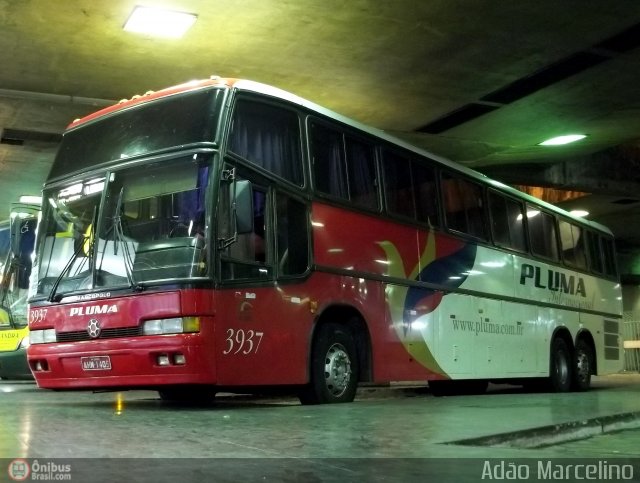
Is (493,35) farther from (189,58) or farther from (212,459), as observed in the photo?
(212,459)

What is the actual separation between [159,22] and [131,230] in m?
4.02

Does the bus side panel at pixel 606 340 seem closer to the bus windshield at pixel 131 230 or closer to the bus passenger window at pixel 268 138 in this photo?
the bus passenger window at pixel 268 138

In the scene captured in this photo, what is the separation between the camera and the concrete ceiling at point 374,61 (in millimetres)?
10094

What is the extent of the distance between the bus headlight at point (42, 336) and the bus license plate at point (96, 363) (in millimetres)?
569

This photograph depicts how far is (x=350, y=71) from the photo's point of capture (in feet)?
40.5

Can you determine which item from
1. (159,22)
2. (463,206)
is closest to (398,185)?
(463,206)

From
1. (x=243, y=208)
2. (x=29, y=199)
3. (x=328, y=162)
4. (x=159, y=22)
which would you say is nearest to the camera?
(x=243, y=208)

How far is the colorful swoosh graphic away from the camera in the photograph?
9867mm

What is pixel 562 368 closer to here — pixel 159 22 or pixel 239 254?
pixel 239 254

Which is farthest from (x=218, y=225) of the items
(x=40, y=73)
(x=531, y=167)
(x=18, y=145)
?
(x=531, y=167)

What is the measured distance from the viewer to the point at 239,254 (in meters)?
7.54

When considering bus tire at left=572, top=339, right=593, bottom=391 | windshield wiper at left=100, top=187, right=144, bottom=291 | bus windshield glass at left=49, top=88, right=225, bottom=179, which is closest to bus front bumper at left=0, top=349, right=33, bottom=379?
bus windshield glass at left=49, top=88, right=225, bottom=179

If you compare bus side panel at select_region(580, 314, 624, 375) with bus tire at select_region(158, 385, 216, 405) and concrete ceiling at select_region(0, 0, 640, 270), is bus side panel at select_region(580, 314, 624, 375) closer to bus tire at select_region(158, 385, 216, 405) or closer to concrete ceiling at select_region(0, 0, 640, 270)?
concrete ceiling at select_region(0, 0, 640, 270)

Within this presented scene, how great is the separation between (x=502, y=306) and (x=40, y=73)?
353 inches
